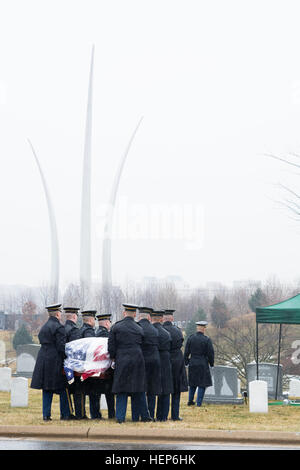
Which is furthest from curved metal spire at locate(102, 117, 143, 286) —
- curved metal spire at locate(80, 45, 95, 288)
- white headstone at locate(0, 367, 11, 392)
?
white headstone at locate(0, 367, 11, 392)

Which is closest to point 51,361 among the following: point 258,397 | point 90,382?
point 90,382

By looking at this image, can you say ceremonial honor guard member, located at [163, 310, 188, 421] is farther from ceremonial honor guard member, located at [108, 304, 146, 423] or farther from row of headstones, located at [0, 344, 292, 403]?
row of headstones, located at [0, 344, 292, 403]

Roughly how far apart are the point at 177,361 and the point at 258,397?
7.05ft

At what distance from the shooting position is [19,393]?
1426 cm

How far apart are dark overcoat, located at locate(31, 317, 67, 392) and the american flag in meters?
0.15

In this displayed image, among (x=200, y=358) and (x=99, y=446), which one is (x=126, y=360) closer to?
(x=99, y=446)

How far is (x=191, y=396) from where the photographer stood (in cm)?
1563

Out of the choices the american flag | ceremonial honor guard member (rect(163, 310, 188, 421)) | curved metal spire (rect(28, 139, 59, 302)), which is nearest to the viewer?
the american flag

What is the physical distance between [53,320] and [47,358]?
594mm

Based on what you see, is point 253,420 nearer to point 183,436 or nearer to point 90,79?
point 183,436

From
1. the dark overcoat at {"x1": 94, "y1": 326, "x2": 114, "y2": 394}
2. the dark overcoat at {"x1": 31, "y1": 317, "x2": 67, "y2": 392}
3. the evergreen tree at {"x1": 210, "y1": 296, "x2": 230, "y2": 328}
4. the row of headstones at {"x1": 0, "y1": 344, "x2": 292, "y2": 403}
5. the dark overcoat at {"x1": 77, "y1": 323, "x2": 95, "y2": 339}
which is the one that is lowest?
the evergreen tree at {"x1": 210, "y1": 296, "x2": 230, "y2": 328}

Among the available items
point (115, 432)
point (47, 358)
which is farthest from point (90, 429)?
point (47, 358)

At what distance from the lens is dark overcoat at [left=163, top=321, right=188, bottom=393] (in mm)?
12289

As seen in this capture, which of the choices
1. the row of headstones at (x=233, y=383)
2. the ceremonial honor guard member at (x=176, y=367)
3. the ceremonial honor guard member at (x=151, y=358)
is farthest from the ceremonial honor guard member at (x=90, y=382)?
the row of headstones at (x=233, y=383)
